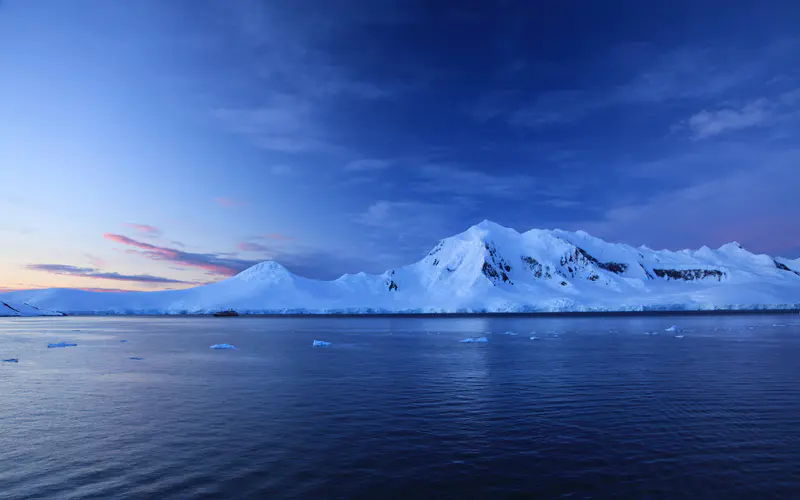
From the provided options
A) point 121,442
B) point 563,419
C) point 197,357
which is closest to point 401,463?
point 563,419

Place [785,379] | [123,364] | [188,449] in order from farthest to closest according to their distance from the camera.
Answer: [123,364], [785,379], [188,449]

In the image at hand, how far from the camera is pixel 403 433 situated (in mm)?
18344

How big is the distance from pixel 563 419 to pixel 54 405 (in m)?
24.3

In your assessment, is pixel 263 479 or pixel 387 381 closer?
pixel 263 479

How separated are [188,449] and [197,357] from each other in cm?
3507

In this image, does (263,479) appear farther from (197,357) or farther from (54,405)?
(197,357)

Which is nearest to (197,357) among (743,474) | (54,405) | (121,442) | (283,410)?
(54,405)

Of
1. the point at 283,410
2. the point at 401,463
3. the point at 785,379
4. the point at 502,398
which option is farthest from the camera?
the point at 785,379

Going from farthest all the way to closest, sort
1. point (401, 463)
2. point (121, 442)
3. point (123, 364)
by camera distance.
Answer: point (123, 364) → point (121, 442) → point (401, 463)

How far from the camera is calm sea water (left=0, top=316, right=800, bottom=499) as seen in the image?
12.9 metres

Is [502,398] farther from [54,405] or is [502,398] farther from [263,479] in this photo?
[54,405]

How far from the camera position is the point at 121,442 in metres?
17.3

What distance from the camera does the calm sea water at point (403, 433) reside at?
1289 centimetres

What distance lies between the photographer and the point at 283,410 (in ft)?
74.8
